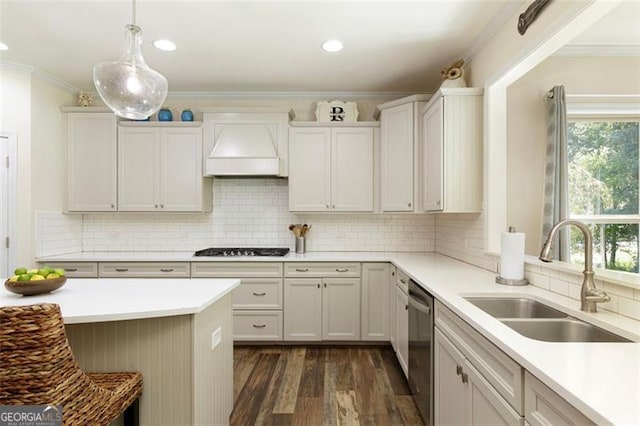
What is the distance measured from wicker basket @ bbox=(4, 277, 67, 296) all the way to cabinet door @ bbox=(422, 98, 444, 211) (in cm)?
263

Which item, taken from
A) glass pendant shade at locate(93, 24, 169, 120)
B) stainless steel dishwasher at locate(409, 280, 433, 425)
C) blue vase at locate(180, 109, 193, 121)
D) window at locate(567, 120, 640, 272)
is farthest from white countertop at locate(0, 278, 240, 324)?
window at locate(567, 120, 640, 272)

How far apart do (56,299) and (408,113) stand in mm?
3120

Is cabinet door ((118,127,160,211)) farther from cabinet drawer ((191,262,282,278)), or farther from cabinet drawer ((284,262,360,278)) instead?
cabinet drawer ((284,262,360,278))

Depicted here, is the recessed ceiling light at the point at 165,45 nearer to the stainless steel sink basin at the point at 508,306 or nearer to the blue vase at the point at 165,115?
the blue vase at the point at 165,115

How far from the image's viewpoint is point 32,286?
1639mm

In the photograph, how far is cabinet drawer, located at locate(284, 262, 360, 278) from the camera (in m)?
3.40

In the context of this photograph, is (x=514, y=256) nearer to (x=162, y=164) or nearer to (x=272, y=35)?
(x=272, y=35)

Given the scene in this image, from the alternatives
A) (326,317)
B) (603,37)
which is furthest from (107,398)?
(603,37)

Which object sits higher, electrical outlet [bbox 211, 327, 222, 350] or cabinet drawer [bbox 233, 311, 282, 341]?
electrical outlet [bbox 211, 327, 222, 350]

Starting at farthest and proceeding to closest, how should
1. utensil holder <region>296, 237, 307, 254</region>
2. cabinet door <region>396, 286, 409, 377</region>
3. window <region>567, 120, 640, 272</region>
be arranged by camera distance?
utensil holder <region>296, 237, 307, 254</region>
window <region>567, 120, 640, 272</region>
cabinet door <region>396, 286, 409, 377</region>

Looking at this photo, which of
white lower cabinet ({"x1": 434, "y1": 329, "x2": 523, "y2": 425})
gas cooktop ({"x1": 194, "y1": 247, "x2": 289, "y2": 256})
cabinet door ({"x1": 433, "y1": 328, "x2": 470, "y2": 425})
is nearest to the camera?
white lower cabinet ({"x1": 434, "y1": 329, "x2": 523, "y2": 425})

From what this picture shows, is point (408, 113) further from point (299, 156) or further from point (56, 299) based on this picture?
point (56, 299)

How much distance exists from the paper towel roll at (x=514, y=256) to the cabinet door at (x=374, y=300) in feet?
4.61

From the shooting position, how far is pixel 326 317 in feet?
11.1
